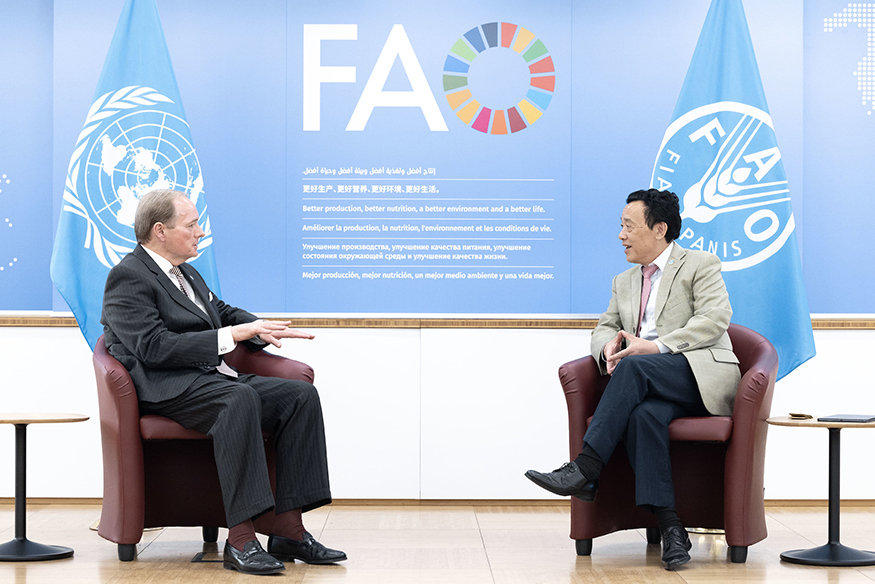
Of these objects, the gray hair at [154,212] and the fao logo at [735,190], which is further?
the fao logo at [735,190]

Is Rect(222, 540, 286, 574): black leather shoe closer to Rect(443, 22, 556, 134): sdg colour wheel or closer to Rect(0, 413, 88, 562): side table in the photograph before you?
Rect(0, 413, 88, 562): side table

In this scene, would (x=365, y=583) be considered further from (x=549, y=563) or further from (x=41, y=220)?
(x=41, y=220)

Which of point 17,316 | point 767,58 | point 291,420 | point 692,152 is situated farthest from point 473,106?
point 17,316

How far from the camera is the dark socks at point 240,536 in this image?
2852 mm

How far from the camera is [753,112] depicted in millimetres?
3971

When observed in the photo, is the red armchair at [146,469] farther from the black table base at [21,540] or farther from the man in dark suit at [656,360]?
the man in dark suit at [656,360]

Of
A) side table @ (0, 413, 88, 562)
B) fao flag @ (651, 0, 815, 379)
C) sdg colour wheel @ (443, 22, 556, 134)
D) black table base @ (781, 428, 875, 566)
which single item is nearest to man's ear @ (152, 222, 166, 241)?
side table @ (0, 413, 88, 562)

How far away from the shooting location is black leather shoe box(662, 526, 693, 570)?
2.93 metres

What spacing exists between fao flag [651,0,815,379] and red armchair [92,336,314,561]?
6.23ft

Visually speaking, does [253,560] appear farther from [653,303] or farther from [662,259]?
[662,259]

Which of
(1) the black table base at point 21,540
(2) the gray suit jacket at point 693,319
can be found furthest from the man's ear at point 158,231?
(2) the gray suit jacket at point 693,319

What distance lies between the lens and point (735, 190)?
13.0 ft

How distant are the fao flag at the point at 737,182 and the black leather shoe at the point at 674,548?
1.22 m

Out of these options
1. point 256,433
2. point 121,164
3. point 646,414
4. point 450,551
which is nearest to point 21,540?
point 256,433
